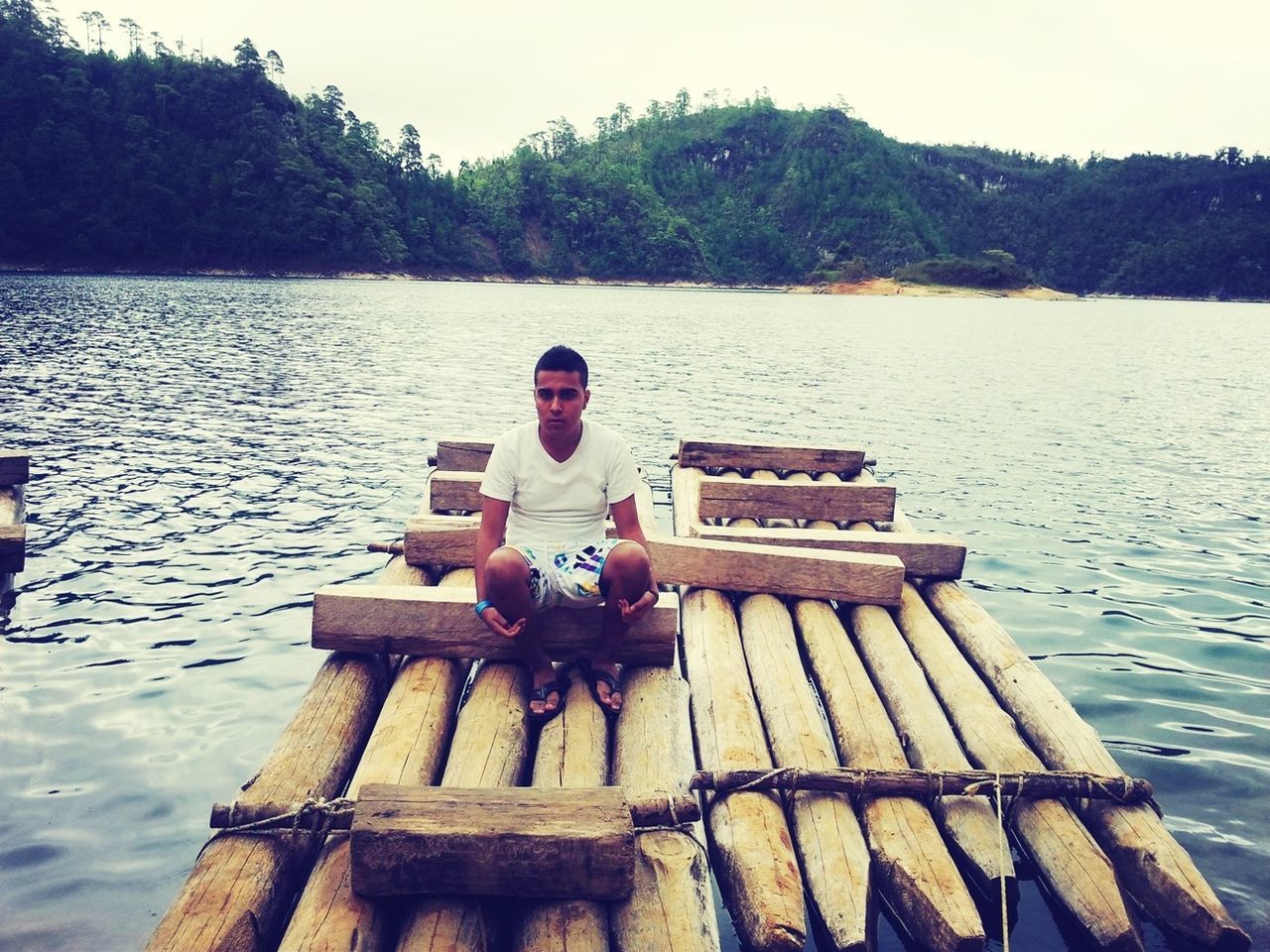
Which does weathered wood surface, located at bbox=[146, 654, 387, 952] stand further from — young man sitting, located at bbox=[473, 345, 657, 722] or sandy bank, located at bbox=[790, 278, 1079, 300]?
sandy bank, located at bbox=[790, 278, 1079, 300]

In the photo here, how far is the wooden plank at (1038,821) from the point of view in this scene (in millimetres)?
3289

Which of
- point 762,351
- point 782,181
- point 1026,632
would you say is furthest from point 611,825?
point 782,181

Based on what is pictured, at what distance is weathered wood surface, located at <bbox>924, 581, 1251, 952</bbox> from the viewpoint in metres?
3.27

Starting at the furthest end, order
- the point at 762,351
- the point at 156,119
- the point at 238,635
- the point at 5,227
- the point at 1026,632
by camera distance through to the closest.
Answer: the point at 156,119
the point at 5,227
the point at 762,351
the point at 1026,632
the point at 238,635

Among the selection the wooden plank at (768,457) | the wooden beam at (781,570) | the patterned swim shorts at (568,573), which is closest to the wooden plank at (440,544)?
the wooden beam at (781,570)

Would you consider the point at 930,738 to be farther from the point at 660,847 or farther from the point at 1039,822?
the point at 660,847

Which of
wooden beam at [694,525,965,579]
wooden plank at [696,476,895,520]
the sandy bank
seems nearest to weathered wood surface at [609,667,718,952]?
wooden beam at [694,525,965,579]

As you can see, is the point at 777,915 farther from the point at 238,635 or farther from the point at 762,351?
the point at 762,351

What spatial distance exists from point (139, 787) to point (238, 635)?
7.04 feet

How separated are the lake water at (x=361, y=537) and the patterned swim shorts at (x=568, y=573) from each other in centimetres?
174

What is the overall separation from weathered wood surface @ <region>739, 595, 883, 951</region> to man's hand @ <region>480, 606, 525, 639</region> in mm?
1427

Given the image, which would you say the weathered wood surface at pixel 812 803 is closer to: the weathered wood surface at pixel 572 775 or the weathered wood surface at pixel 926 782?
the weathered wood surface at pixel 926 782

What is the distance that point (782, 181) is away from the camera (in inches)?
6604

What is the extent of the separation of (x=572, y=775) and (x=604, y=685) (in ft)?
2.28
